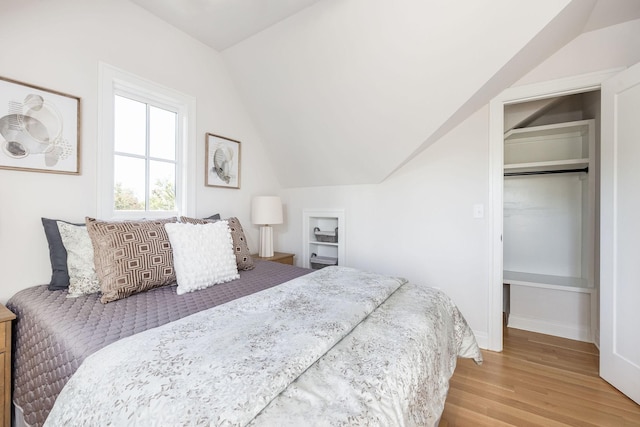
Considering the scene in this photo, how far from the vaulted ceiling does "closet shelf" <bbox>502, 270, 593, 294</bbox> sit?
1.61 meters

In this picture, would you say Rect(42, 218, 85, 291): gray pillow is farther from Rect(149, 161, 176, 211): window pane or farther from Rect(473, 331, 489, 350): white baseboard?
Rect(473, 331, 489, 350): white baseboard

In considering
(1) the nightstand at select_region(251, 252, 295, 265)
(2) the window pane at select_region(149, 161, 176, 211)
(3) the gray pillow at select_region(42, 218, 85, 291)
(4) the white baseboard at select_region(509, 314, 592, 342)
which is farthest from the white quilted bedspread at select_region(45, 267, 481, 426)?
(4) the white baseboard at select_region(509, 314, 592, 342)

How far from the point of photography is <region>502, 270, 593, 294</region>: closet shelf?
2440mm

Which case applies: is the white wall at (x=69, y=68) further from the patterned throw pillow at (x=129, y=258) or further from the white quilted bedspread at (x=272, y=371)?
the white quilted bedspread at (x=272, y=371)

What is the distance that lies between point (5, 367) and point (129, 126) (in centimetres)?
157

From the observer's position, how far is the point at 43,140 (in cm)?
159

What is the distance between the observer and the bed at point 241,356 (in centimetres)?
64

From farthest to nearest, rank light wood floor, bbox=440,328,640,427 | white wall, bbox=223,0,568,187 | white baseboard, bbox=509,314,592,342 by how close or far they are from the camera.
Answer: white baseboard, bbox=509,314,592,342, white wall, bbox=223,0,568,187, light wood floor, bbox=440,328,640,427

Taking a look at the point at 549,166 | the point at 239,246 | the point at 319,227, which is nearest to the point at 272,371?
the point at 239,246

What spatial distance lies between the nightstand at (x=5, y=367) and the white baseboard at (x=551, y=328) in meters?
3.59

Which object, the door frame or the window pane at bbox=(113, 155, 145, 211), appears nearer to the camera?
the window pane at bbox=(113, 155, 145, 211)

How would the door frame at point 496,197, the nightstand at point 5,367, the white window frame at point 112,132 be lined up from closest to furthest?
the nightstand at point 5,367 < the white window frame at point 112,132 < the door frame at point 496,197

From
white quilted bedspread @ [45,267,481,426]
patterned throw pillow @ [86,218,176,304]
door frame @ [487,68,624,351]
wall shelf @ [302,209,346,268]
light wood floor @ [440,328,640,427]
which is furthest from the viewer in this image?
wall shelf @ [302,209,346,268]

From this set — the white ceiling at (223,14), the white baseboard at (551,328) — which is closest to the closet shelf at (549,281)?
the white baseboard at (551,328)
